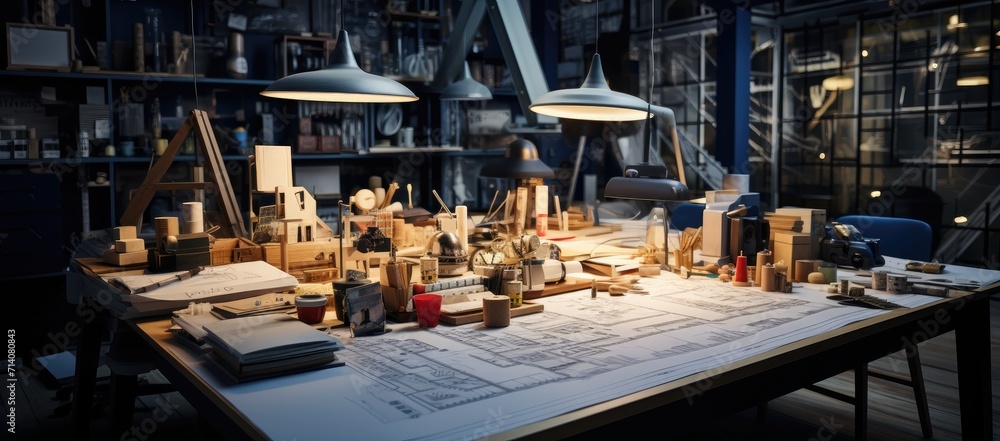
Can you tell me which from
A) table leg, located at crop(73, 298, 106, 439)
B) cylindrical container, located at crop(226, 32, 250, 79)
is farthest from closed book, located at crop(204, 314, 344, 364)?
cylindrical container, located at crop(226, 32, 250, 79)

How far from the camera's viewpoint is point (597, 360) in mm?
1876

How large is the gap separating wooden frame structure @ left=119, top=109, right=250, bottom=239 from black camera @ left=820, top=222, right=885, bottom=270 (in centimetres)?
245

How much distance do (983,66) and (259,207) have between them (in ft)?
18.5

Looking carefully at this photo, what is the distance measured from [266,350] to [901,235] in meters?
3.12

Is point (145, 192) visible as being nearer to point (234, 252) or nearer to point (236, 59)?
point (234, 252)

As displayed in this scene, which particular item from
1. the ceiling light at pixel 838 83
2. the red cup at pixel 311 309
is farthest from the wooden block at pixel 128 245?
the ceiling light at pixel 838 83

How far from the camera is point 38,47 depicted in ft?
17.4

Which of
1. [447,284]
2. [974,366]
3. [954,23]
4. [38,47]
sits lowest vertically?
[974,366]

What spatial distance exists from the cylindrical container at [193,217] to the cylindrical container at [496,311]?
132cm

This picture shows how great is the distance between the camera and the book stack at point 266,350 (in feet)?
5.58

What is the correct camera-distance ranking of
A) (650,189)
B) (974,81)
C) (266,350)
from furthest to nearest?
1. (974,81)
2. (650,189)
3. (266,350)

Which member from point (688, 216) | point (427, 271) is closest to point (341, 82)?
point (427, 271)

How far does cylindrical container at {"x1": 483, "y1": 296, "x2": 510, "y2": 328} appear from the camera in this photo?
7.30 ft

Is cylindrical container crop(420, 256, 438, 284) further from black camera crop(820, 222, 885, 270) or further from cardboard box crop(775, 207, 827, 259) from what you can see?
black camera crop(820, 222, 885, 270)
